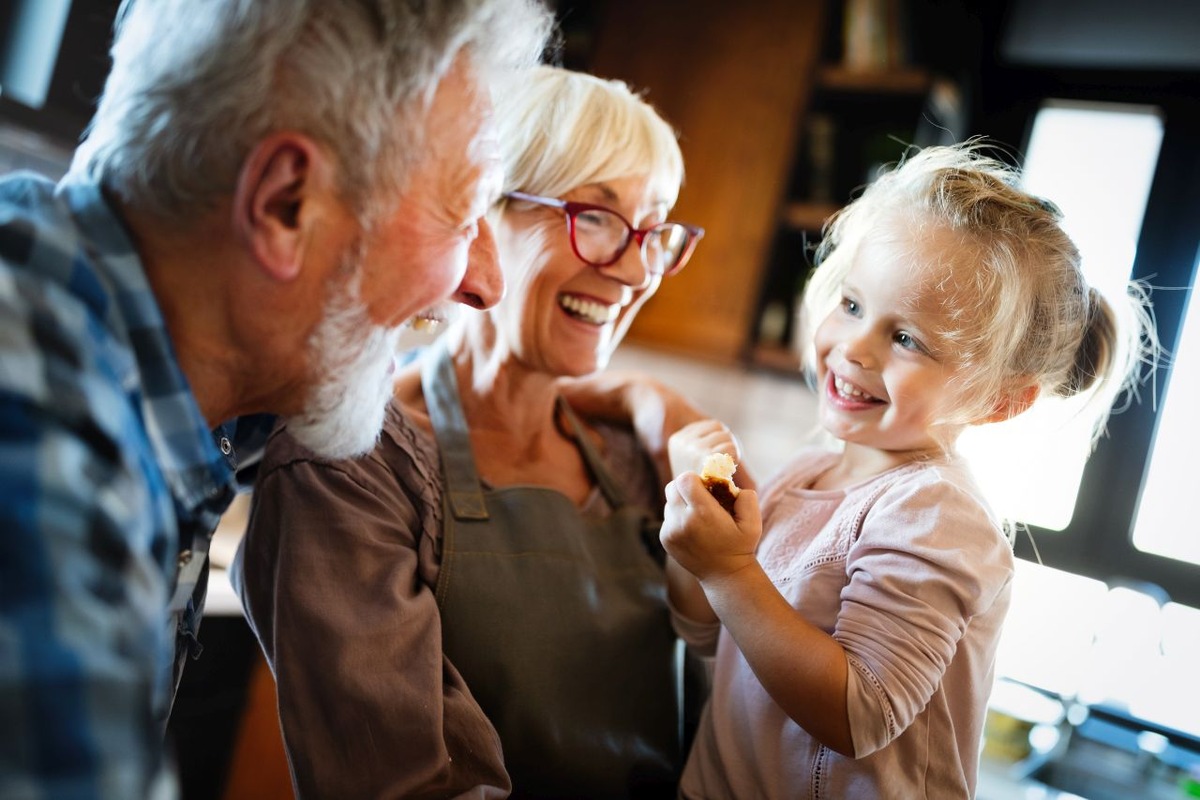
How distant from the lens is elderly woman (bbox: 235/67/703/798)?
1114mm

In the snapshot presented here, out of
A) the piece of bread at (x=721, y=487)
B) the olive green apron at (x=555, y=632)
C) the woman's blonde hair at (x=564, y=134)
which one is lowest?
the olive green apron at (x=555, y=632)

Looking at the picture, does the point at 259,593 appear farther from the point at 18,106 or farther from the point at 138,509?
the point at 18,106

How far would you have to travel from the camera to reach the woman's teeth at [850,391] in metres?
1.28

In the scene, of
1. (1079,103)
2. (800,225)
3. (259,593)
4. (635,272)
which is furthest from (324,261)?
(1079,103)

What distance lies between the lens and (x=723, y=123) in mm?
3145

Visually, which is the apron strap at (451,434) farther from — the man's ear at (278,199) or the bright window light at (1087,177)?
the bright window light at (1087,177)

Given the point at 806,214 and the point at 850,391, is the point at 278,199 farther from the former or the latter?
the point at 806,214

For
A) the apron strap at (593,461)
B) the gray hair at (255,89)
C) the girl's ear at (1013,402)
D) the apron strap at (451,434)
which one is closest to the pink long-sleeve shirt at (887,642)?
the girl's ear at (1013,402)

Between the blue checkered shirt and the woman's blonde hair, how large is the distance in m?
0.76

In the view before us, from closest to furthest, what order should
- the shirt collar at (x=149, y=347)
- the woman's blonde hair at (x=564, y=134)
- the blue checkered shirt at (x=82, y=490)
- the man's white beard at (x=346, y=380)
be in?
the blue checkered shirt at (x=82, y=490), the shirt collar at (x=149, y=347), the man's white beard at (x=346, y=380), the woman's blonde hair at (x=564, y=134)

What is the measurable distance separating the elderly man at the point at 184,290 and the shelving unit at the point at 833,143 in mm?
2056

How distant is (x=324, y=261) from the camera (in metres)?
0.88

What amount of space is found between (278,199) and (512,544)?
65 cm

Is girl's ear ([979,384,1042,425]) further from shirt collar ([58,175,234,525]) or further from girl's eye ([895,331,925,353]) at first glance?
shirt collar ([58,175,234,525])
